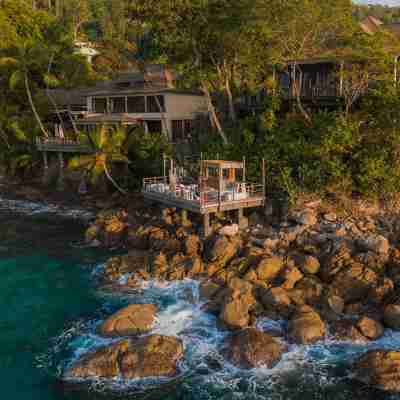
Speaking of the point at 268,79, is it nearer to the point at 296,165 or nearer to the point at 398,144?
the point at 296,165

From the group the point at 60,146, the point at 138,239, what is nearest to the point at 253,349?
the point at 138,239

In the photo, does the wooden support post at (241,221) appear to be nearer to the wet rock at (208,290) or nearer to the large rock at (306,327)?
the wet rock at (208,290)

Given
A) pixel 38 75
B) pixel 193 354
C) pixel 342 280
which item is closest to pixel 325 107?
pixel 342 280

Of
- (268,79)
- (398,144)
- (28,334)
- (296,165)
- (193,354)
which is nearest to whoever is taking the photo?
(193,354)

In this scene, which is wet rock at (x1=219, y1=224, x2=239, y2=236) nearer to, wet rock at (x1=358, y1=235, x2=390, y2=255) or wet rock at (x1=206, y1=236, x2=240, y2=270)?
wet rock at (x1=206, y1=236, x2=240, y2=270)

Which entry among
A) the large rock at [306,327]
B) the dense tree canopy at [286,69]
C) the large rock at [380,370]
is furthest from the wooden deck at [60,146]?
the large rock at [380,370]

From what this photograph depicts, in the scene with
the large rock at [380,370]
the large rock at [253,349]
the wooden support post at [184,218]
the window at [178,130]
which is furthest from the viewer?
the window at [178,130]
